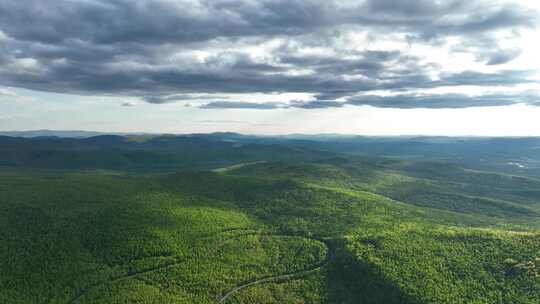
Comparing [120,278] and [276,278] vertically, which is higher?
[120,278]

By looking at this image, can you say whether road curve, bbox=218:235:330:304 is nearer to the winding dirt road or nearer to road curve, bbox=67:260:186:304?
the winding dirt road

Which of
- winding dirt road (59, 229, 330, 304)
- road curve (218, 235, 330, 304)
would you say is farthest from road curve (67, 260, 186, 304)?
road curve (218, 235, 330, 304)

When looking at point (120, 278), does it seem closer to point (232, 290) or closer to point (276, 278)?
point (232, 290)

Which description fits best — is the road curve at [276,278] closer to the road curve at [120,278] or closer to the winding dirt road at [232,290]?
the winding dirt road at [232,290]

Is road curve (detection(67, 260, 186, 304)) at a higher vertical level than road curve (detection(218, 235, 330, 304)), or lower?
higher

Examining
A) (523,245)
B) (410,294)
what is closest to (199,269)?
(410,294)

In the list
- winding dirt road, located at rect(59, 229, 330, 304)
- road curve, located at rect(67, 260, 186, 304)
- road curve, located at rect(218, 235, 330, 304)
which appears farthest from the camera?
road curve, located at rect(218, 235, 330, 304)

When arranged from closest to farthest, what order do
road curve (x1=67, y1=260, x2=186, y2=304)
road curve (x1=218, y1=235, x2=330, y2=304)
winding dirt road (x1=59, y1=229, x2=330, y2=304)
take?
→ road curve (x1=67, y1=260, x2=186, y2=304) < winding dirt road (x1=59, y1=229, x2=330, y2=304) < road curve (x1=218, y1=235, x2=330, y2=304)

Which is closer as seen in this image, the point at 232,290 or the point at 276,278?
the point at 232,290

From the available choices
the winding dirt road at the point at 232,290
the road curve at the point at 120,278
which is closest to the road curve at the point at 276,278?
the winding dirt road at the point at 232,290

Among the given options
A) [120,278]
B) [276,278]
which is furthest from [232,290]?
[120,278]

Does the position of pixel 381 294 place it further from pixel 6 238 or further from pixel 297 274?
pixel 6 238
